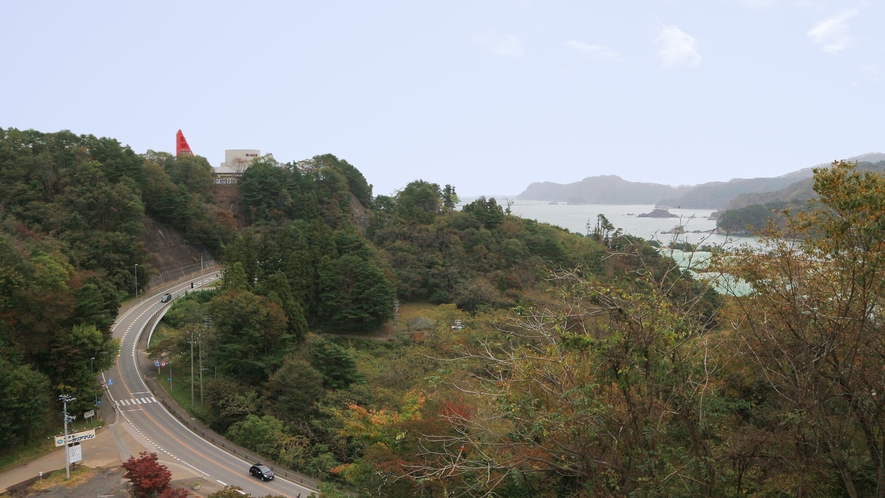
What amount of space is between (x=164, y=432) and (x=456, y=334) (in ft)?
37.3

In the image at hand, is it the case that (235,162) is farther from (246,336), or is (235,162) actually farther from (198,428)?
(198,428)

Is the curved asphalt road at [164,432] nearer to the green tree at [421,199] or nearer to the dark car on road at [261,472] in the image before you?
the dark car on road at [261,472]

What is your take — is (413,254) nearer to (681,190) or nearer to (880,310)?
(880,310)

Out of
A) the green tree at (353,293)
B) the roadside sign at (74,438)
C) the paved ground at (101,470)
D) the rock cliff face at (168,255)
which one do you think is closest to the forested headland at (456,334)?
the green tree at (353,293)

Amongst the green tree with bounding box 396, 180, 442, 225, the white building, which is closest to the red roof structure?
the white building

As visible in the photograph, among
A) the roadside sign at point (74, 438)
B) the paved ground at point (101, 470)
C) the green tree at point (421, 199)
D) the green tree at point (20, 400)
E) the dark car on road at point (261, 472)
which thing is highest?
the green tree at point (421, 199)

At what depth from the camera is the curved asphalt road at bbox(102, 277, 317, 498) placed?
1567 cm

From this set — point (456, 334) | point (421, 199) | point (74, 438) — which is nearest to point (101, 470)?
point (74, 438)

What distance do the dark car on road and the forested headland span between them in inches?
45.4

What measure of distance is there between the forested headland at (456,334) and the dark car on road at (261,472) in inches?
45.4

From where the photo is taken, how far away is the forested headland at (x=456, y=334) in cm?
531

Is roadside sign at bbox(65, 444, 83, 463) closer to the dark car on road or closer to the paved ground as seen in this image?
the paved ground

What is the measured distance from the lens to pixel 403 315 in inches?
1252

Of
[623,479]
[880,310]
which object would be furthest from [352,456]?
[880,310]
